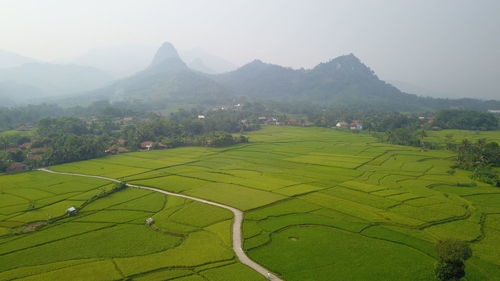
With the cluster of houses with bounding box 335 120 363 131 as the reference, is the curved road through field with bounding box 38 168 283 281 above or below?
below

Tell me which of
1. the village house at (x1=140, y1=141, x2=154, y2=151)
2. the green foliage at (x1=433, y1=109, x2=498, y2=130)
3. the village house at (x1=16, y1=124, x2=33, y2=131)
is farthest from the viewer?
the green foliage at (x1=433, y1=109, x2=498, y2=130)

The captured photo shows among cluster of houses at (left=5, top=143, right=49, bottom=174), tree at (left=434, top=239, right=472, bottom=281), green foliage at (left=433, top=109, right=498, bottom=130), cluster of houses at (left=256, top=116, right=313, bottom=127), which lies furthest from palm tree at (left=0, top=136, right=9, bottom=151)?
green foliage at (left=433, top=109, right=498, bottom=130)

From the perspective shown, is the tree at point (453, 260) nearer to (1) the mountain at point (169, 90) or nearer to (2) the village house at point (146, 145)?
(2) the village house at point (146, 145)

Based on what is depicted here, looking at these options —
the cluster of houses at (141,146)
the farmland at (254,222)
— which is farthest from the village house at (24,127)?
the farmland at (254,222)

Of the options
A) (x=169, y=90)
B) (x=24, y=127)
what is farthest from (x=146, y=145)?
(x=169, y=90)

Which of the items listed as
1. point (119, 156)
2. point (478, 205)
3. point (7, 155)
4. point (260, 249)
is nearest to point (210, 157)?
point (119, 156)

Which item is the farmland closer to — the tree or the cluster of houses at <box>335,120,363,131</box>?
the tree
